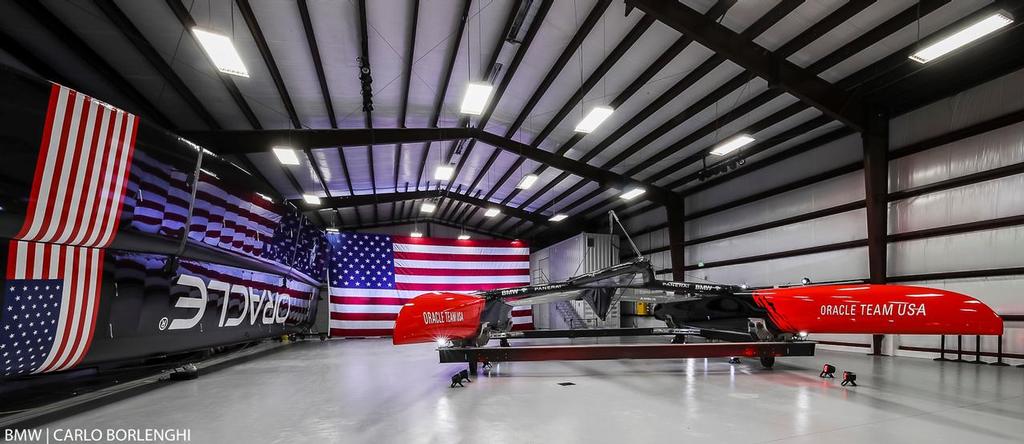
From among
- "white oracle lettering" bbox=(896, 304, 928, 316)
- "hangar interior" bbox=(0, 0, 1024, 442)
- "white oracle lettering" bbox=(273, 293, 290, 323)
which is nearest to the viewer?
"hangar interior" bbox=(0, 0, 1024, 442)

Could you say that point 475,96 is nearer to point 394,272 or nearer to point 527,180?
point 527,180

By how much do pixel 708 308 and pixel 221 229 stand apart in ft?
24.5

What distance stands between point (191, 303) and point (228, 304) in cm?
98

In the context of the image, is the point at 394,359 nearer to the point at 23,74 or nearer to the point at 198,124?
the point at 23,74

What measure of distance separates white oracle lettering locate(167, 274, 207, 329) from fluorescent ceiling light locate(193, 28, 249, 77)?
321cm

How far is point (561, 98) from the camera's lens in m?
9.91

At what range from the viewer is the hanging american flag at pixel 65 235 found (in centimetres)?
299

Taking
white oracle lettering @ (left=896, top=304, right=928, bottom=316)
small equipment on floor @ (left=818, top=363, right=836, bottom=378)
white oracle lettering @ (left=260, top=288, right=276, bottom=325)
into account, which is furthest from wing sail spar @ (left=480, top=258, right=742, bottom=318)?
white oracle lettering @ (left=260, top=288, right=276, bottom=325)

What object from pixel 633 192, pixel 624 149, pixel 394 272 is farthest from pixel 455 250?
pixel 624 149

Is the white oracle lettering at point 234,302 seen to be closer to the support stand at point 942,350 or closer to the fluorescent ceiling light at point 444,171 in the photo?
the fluorescent ceiling light at point 444,171

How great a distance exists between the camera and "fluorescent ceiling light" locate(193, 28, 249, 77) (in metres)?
5.44

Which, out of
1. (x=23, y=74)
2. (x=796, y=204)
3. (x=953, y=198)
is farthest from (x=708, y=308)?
(x=23, y=74)

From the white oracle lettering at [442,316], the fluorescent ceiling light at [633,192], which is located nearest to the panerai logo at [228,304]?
the white oracle lettering at [442,316]

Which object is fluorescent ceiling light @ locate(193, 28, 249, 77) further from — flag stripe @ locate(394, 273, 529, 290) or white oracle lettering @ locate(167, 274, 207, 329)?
flag stripe @ locate(394, 273, 529, 290)
